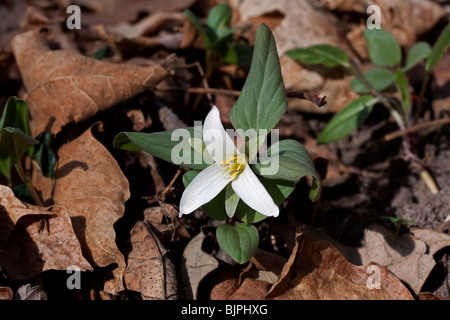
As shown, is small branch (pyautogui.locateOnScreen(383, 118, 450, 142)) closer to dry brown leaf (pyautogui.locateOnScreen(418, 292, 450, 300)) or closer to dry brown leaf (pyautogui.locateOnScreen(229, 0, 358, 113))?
dry brown leaf (pyautogui.locateOnScreen(229, 0, 358, 113))

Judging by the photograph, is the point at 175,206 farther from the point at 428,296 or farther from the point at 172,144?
the point at 428,296

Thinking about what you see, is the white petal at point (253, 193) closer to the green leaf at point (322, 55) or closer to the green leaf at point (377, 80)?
the green leaf at point (322, 55)

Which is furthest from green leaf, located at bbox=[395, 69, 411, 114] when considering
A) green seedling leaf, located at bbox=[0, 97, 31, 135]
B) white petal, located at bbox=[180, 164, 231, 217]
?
green seedling leaf, located at bbox=[0, 97, 31, 135]

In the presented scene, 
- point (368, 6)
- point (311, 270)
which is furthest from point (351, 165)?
point (368, 6)

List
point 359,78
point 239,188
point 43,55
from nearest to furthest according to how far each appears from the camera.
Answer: point 239,188, point 43,55, point 359,78

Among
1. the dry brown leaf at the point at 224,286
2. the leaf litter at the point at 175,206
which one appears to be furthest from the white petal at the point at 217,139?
the dry brown leaf at the point at 224,286

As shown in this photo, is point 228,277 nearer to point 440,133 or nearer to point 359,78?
point 359,78

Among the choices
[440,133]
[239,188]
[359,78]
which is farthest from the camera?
[440,133]

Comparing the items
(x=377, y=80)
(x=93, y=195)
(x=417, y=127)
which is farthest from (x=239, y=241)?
(x=377, y=80)
